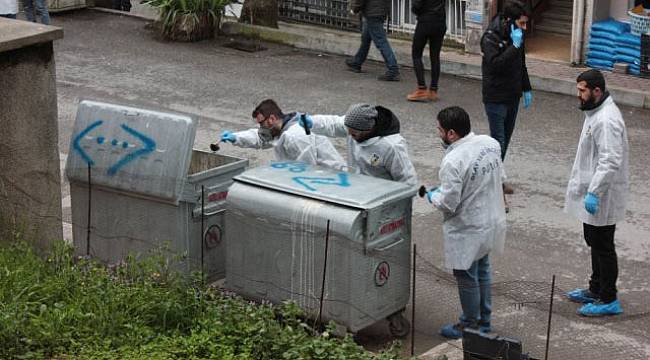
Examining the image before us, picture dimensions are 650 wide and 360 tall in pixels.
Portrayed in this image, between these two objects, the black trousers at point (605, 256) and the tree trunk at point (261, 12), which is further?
the tree trunk at point (261, 12)

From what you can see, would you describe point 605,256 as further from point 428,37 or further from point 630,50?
point 630,50

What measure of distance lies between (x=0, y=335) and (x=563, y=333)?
12.0 ft

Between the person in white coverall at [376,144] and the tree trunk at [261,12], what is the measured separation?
9622mm

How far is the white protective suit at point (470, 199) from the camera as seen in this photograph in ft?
24.9

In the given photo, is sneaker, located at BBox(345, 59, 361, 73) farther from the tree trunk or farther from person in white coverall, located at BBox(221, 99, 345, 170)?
person in white coverall, located at BBox(221, 99, 345, 170)

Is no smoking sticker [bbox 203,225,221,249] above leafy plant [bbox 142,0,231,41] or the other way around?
the other way around

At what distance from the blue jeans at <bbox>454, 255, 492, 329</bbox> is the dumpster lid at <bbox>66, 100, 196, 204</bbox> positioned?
1.96 metres

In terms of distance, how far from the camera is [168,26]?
674 inches

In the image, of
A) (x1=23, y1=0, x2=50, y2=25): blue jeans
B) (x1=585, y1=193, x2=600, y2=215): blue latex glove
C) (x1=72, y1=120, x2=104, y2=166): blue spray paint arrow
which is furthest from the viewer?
(x1=23, y1=0, x2=50, y2=25): blue jeans

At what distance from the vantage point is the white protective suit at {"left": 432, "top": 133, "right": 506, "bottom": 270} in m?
7.58

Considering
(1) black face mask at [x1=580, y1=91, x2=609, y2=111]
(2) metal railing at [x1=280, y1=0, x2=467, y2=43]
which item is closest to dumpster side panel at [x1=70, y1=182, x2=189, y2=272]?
(1) black face mask at [x1=580, y1=91, x2=609, y2=111]

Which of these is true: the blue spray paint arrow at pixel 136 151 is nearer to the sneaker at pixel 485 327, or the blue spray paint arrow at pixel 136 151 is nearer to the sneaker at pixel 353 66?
the sneaker at pixel 485 327

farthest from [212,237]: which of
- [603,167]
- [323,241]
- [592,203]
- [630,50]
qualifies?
[630,50]

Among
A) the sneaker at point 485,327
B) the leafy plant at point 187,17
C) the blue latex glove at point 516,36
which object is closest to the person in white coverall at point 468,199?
the sneaker at point 485,327
